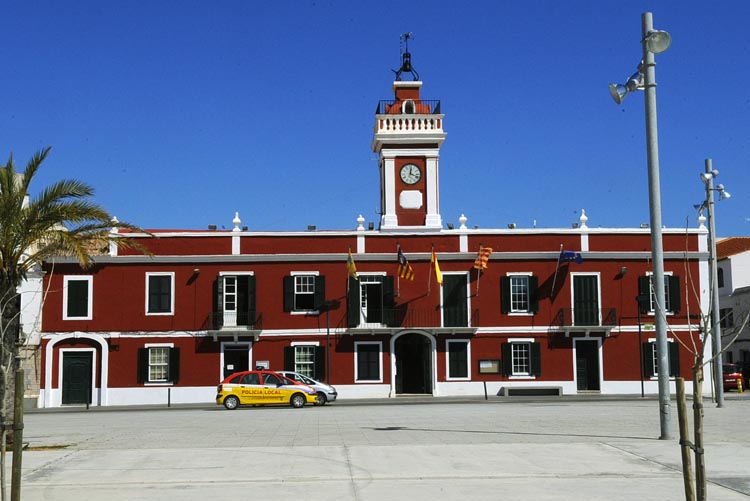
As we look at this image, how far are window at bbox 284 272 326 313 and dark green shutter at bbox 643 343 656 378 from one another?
591 inches

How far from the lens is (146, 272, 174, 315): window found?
40.2 metres

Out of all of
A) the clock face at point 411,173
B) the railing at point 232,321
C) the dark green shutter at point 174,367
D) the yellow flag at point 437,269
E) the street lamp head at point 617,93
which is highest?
the clock face at point 411,173

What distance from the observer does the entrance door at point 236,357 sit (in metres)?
40.1

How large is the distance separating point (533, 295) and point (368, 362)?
821cm

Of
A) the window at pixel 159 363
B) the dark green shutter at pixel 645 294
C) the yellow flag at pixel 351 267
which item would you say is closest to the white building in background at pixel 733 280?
the dark green shutter at pixel 645 294

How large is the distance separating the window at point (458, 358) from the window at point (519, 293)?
8.31 feet

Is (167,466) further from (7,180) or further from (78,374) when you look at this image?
(78,374)

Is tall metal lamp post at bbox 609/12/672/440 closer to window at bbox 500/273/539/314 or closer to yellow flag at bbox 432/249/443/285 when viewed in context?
yellow flag at bbox 432/249/443/285

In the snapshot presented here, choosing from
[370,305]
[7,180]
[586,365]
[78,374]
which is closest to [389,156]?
[370,305]

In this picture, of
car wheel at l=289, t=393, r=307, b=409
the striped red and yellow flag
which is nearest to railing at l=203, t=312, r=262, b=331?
car wheel at l=289, t=393, r=307, b=409

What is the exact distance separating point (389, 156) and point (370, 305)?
7482 millimetres

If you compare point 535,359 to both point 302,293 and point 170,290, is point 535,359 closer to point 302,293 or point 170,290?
point 302,293

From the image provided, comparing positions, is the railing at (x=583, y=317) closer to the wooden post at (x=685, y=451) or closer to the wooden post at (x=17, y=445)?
the wooden post at (x=685, y=451)

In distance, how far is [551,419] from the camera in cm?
2338
